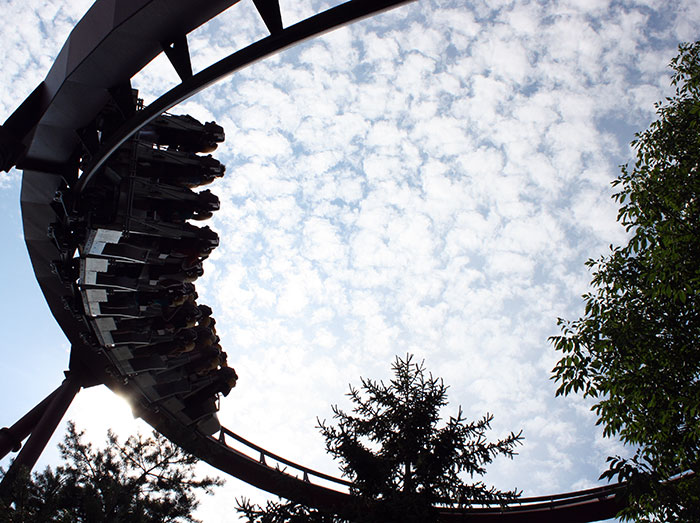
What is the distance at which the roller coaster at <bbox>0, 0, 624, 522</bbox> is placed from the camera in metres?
6.34

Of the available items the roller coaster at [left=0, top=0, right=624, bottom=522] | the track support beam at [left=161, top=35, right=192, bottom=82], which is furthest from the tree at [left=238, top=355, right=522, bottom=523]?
the track support beam at [left=161, top=35, right=192, bottom=82]

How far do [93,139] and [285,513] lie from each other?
7.88m

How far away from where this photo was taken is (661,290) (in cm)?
546

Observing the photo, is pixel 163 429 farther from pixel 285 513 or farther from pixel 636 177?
pixel 636 177

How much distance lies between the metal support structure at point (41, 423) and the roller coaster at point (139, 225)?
39mm

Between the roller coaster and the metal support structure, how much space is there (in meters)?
0.04

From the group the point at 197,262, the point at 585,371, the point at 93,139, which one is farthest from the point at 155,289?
the point at 585,371

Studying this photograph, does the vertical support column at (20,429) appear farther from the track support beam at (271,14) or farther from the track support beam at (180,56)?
the track support beam at (271,14)

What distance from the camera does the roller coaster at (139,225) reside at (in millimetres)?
6336

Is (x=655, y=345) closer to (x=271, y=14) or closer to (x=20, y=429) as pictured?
(x=271, y=14)

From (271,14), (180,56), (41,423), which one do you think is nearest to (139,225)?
(180,56)

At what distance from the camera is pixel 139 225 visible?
33.3 ft

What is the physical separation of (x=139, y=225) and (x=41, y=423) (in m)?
7.21

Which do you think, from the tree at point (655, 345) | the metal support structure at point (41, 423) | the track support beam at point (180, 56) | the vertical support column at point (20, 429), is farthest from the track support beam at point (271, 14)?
the vertical support column at point (20, 429)
